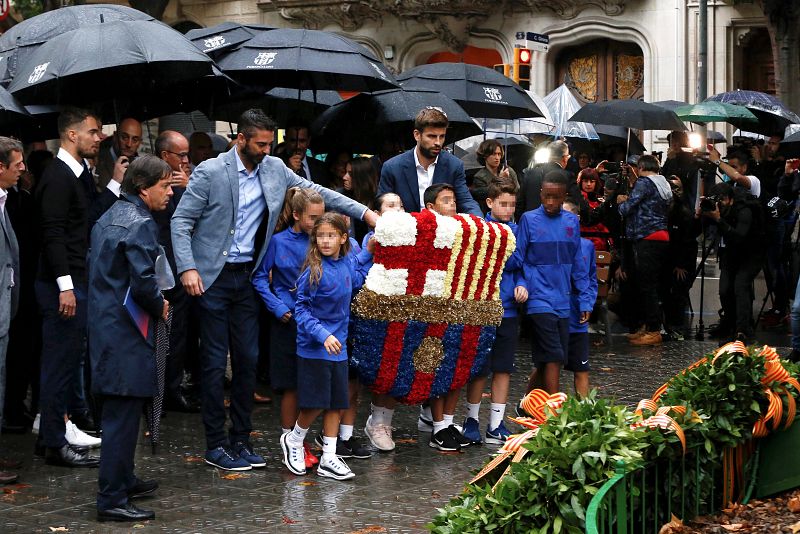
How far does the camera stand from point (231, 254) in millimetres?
8312

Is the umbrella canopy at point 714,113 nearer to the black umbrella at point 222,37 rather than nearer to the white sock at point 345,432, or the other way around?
the black umbrella at point 222,37

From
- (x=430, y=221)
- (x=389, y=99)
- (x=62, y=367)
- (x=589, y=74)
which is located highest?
(x=589, y=74)

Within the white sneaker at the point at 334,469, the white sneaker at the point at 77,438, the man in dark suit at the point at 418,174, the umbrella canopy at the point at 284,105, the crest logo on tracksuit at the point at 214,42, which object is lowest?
the white sneaker at the point at 334,469

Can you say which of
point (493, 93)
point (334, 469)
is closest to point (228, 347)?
point (334, 469)

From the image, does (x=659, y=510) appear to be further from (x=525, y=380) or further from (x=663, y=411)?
(x=525, y=380)

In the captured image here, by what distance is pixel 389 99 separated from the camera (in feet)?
42.4

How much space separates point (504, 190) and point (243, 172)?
1922mm

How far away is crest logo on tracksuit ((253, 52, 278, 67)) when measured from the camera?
1161 centimetres

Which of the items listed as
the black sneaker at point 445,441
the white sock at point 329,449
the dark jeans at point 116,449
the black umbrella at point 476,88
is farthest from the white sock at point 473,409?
the black umbrella at point 476,88

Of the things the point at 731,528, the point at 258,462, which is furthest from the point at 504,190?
the point at 731,528

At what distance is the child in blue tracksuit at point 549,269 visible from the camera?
9.48 meters

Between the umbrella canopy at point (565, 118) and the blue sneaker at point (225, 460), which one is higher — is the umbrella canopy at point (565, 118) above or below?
above

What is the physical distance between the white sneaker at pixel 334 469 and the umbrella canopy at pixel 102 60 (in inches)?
116

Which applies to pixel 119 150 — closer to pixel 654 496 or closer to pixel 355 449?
pixel 355 449
